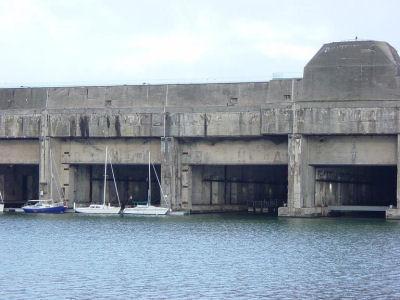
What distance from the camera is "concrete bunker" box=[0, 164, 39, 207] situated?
95.2 meters

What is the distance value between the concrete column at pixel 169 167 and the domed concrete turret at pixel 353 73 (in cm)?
1074

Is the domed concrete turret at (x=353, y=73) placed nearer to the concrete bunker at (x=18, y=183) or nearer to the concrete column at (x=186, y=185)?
the concrete column at (x=186, y=185)

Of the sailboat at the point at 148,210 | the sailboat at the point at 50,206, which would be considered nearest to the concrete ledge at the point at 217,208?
the sailboat at the point at 148,210

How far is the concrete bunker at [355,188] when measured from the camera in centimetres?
8350

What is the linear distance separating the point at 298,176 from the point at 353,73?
26.7 ft

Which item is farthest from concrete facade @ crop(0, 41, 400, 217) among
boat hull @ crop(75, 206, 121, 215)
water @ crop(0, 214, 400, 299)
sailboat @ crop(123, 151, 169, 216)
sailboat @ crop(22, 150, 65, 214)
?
water @ crop(0, 214, 400, 299)

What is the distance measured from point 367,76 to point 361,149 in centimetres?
512

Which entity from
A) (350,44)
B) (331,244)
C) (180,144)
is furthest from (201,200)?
(331,244)

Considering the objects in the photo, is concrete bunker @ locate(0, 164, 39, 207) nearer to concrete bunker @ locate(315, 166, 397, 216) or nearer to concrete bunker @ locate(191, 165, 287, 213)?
concrete bunker @ locate(191, 165, 287, 213)

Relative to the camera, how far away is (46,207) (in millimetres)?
85812

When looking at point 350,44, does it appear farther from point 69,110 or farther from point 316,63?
point 69,110

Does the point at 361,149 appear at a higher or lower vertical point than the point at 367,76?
lower

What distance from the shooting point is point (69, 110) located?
285 feet

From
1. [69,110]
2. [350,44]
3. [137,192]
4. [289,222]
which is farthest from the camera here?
[137,192]
